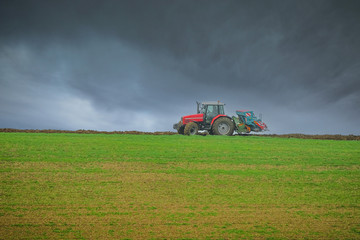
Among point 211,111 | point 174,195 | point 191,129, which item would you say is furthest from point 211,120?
point 174,195

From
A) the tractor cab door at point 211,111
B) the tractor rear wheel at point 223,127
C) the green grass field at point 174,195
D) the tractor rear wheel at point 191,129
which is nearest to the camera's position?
the green grass field at point 174,195

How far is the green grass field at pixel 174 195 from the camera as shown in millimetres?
4637

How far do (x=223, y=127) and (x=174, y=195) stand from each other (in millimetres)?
13501

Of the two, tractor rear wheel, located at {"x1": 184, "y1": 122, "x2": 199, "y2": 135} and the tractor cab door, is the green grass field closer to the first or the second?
tractor rear wheel, located at {"x1": 184, "y1": 122, "x2": 199, "y2": 135}

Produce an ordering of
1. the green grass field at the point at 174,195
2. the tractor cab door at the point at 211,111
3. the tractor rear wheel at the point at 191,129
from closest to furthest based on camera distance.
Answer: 1. the green grass field at the point at 174,195
2. the tractor rear wheel at the point at 191,129
3. the tractor cab door at the point at 211,111

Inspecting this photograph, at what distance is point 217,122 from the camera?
19.1m

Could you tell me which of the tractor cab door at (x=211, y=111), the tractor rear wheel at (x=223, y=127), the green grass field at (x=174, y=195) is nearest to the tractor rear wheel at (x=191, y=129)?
the tractor cab door at (x=211, y=111)

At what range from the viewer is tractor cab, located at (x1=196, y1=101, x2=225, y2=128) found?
19547mm

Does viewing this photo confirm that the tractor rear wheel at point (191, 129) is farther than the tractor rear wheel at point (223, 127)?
No

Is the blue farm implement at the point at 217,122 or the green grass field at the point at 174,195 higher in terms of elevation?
the blue farm implement at the point at 217,122

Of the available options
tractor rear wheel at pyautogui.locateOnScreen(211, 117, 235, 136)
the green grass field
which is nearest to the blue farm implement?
tractor rear wheel at pyautogui.locateOnScreen(211, 117, 235, 136)

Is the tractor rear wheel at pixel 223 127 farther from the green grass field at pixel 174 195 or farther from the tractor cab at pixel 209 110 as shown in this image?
the green grass field at pixel 174 195

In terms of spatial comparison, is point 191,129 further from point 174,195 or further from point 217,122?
point 174,195

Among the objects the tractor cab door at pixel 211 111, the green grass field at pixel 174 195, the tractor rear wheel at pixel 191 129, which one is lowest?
the green grass field at pixel 174 195
